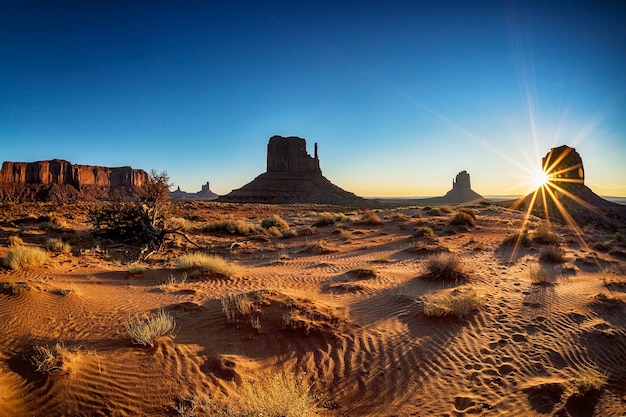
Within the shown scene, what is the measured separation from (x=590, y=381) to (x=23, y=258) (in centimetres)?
1325

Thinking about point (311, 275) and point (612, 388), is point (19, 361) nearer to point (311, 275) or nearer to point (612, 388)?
point (311, 275)

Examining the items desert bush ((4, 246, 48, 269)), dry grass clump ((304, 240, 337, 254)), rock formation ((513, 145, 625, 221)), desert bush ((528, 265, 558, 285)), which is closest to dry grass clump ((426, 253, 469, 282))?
desert bush ((528, 265, 558, 285))

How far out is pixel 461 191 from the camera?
464 ft

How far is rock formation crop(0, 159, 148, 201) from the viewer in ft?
282

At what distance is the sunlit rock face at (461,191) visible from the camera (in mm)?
138125

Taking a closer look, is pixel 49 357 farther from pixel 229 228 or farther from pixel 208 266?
pixel 229 228

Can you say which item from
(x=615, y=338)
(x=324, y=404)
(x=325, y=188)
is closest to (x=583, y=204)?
(x=325, y=188)

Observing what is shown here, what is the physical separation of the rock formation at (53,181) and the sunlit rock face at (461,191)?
124 meters

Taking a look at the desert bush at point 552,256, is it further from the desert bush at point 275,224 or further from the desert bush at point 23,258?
the desert bush at point 23,258

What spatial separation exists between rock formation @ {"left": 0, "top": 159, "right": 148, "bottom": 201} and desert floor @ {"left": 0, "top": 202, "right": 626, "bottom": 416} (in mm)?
89514

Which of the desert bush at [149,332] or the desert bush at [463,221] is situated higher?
the desert bush at [463,221]

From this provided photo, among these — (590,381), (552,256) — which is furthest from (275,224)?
(590,381)

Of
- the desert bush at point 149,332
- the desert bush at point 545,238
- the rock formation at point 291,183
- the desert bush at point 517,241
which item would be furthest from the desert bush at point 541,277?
the rock formation at point 291,183

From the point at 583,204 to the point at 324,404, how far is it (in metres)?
75.7
